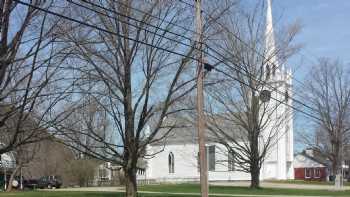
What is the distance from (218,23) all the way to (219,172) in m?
57.7

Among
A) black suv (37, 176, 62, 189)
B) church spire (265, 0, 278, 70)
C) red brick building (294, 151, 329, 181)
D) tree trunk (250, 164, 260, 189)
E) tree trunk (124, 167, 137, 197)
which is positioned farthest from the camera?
red brick building (294, 151, 329, 181)

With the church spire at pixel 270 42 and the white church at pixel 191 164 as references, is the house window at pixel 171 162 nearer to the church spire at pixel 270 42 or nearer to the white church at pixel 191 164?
the white church at pixel 191 164

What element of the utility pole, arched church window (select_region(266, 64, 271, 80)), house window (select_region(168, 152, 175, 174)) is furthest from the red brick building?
the utility pole

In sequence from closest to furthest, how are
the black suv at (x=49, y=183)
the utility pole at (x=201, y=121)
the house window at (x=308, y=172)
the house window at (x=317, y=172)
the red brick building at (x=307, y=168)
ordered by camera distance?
the utility pole at (x=201, y=121), the black suv at (x=49, y=183), the house window at (x=317, y=172), the red brick building at (x=307, y=168), the house window at (x=308, y=172)

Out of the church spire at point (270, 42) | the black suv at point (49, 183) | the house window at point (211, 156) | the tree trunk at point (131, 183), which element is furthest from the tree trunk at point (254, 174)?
the black suv at point (49, 183)

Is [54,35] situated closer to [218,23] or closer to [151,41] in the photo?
[151,41]

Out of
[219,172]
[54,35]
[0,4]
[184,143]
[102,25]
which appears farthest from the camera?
[184,143]

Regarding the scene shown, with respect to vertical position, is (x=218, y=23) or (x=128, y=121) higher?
(x=218, y=23)

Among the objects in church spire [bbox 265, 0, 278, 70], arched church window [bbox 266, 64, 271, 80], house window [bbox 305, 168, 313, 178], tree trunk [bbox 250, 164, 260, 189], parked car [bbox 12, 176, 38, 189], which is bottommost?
house window [bbox 305, 168, 313, 178]

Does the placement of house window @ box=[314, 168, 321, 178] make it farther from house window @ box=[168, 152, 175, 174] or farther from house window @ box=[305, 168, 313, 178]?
house window @ box=[168, 152, 175, 174]

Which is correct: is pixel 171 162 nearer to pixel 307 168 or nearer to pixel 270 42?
pixel 307 168

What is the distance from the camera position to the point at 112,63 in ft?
76.6

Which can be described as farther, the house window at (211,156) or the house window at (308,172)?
the house window at (308,172)

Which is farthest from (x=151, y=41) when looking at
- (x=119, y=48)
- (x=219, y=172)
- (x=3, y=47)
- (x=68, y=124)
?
(x=219, y=172)
